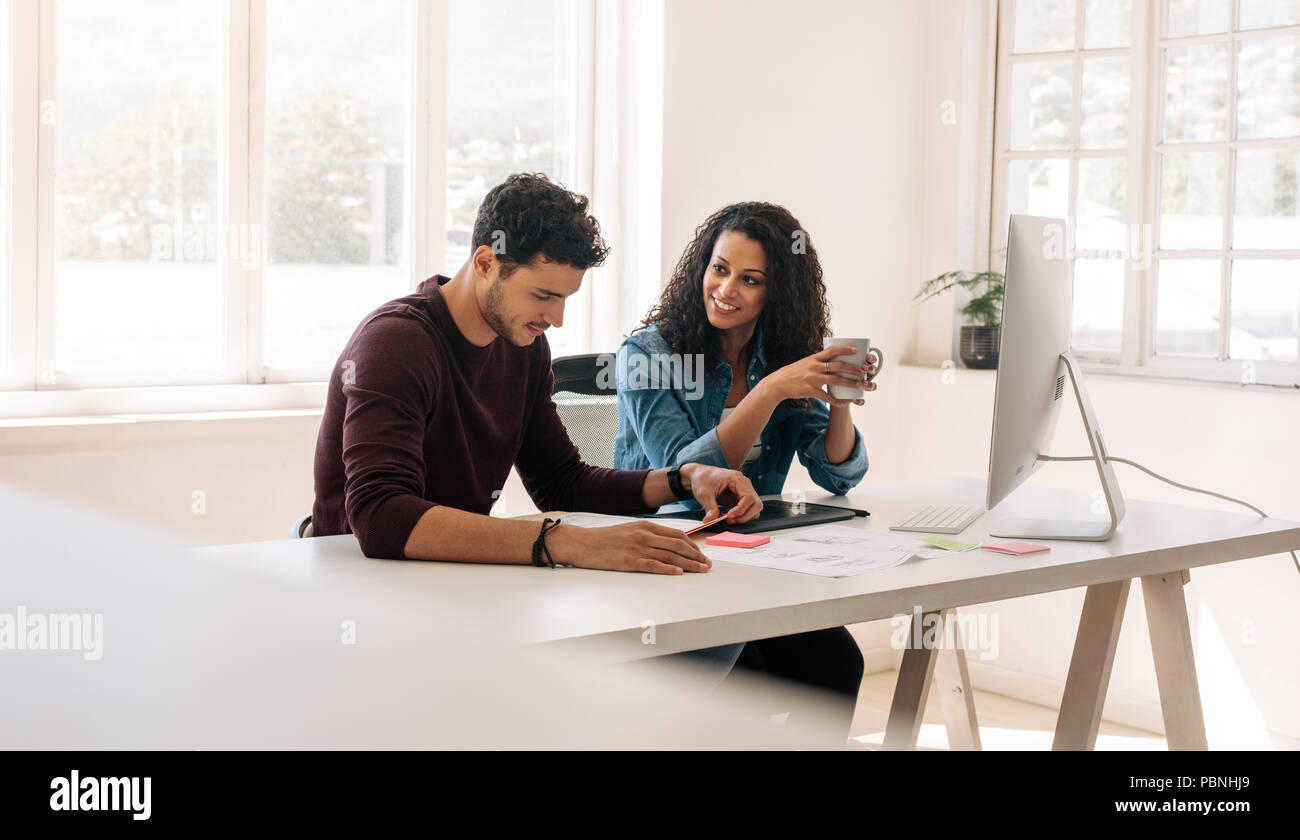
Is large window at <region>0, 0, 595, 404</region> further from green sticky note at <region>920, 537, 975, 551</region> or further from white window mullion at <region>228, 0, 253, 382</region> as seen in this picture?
green sticky note at <region>920, 537, 975, 551</region>

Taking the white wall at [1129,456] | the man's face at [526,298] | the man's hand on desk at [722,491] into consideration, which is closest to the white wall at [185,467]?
the man's face at [526,298]

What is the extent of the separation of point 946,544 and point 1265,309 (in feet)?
7.06

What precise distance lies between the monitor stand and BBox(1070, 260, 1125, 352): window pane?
1.88 m

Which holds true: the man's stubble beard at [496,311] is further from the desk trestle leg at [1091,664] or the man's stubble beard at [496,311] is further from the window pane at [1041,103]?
the window pane at [1041,103]

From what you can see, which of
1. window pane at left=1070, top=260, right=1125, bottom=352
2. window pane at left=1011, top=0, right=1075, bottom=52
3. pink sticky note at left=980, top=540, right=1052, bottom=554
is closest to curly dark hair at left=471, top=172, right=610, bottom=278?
pink sticky note at left=980, top=540, right=1052, bottom=554

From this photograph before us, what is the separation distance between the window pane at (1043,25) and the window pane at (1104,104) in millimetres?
135

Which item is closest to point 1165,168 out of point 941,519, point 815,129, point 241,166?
point 815,129

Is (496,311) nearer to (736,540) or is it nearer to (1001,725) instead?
(736,540)

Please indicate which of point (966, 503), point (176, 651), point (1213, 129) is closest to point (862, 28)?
point (1213, 129)

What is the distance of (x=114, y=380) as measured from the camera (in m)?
2.91

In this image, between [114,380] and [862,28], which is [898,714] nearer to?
[114,380]

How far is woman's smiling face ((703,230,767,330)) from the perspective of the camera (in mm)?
2441

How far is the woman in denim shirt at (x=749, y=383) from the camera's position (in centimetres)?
223
